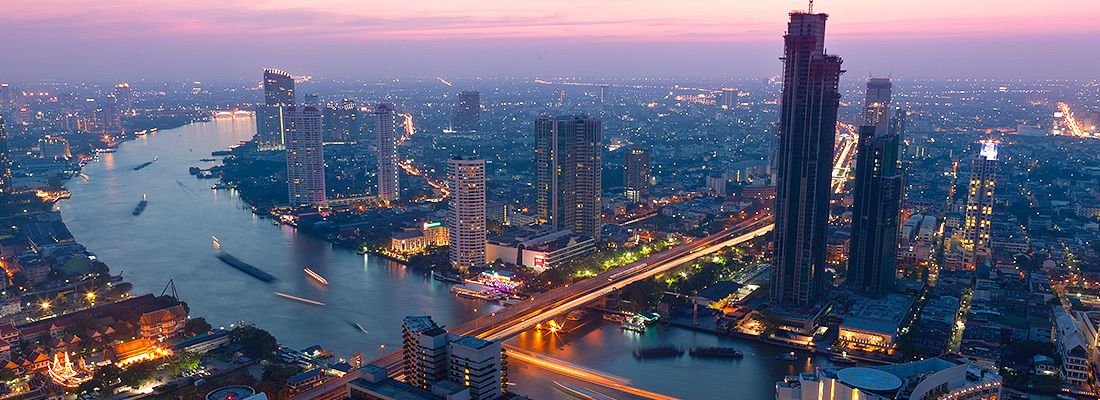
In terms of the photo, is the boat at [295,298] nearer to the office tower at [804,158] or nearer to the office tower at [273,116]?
the office tower at [804,158]

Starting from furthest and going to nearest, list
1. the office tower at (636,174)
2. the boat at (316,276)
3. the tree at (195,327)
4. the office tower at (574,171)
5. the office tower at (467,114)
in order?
1. the office tower at (467,114)
2. the office tower at (636,174)
3. the office tower at (574,171)
4. the boat at (316,276)
5. the tree at (195,327)

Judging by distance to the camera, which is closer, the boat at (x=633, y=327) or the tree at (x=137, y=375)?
the tree at (x=137, y=375)

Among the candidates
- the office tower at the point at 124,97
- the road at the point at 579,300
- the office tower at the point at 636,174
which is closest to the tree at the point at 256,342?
the road at the point at 579,300

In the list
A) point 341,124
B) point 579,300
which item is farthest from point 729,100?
point 579,300

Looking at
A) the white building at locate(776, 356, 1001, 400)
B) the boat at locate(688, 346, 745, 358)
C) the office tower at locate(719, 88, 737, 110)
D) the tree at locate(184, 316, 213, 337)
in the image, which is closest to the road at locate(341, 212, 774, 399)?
the boat at locate(688, 346, 745, 358)

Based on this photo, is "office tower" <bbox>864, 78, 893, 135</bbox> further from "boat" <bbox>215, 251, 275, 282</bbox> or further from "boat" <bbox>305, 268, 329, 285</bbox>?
"boat" <bbox>215, 251, 275, 282</bbox>

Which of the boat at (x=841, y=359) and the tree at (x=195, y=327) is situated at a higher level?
the tree at (x=195, y=327)

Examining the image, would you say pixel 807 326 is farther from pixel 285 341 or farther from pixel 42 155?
pixel 42 155
